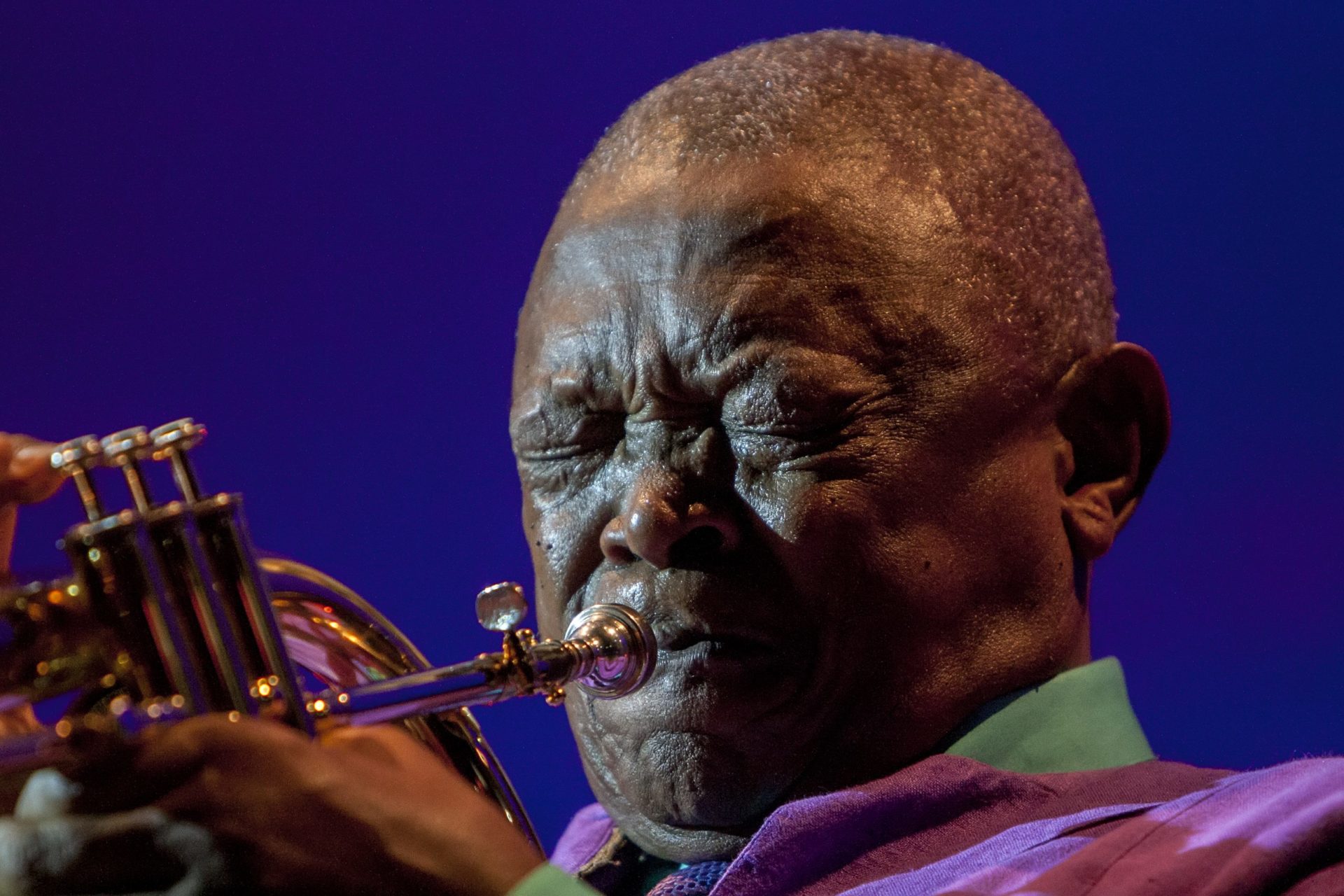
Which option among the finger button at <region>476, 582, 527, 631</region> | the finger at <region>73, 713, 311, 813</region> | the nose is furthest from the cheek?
the finger at <region>73, 713, 311, 813</region>

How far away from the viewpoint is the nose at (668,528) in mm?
1561

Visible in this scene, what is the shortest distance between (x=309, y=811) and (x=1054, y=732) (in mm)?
870

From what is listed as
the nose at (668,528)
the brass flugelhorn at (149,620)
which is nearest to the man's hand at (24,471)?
the brass flugelhorn at (149,620)

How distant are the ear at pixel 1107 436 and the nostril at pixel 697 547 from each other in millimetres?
406

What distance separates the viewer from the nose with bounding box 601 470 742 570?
156 centimetres

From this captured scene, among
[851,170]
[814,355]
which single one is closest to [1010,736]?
[814,355]

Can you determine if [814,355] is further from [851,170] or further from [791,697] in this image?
[791,697]

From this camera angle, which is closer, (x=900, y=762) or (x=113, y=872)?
(x=113, y=872)

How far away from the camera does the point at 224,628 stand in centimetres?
113

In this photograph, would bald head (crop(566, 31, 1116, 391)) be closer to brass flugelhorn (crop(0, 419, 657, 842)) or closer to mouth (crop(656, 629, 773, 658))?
mouth (crop(656, 629, 773, 658))

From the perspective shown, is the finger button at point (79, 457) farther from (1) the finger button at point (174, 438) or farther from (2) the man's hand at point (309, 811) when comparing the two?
(2) the man's hand at point (309, 811)

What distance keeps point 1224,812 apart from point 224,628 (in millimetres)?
842

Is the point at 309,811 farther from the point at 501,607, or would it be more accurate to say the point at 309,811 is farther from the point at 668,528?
the point at 668,528

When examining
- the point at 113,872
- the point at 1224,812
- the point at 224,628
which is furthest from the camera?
the point at 1224,812
